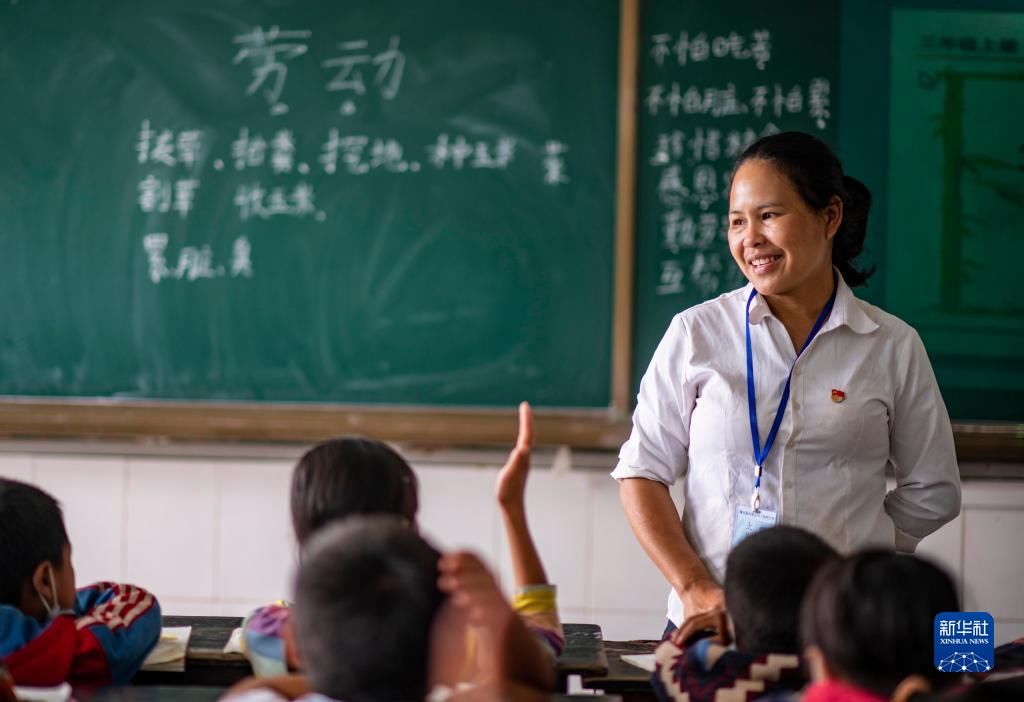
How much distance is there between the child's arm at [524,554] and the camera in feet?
4.97

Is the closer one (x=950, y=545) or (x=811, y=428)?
(x=811, y=428)

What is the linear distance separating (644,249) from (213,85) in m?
1.33

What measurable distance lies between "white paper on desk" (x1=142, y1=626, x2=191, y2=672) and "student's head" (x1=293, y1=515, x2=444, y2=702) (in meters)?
0.83

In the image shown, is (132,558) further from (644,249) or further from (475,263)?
(644,249)

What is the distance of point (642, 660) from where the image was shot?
2012 millimetres

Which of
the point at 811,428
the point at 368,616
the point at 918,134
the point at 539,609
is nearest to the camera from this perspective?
the point at 368,616

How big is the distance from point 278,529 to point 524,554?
1.79 meters

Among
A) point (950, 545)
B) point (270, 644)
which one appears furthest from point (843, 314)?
point (950, 545)

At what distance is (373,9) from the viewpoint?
10.3 ft

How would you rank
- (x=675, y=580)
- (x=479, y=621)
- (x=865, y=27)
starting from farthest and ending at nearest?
(x=865, y=27)
(x=675, y=580)
(x=479, y=621)

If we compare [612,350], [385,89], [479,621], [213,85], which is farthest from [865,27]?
[479,621]

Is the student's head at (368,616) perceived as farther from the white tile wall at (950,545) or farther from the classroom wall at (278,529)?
the white tile wall at (950,545)

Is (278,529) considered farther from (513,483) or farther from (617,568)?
(513,483)

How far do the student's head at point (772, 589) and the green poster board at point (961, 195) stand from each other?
1.69 metres
